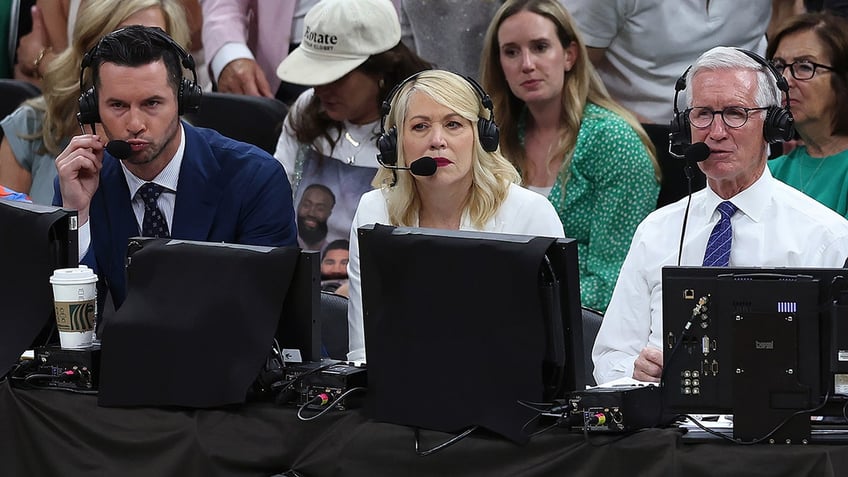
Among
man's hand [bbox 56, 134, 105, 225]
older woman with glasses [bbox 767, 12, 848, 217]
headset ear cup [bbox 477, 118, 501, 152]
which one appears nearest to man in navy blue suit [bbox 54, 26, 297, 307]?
man's hand [bbox 56, 134, 105, 225]

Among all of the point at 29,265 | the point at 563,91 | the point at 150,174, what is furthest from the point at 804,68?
the point at 29,265

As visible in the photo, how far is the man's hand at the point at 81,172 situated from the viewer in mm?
3258

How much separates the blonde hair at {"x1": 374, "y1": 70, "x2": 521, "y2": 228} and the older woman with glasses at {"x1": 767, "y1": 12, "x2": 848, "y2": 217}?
95 cm

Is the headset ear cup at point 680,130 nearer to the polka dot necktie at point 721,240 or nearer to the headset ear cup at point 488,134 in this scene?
the polka dot necktie at point 721,240

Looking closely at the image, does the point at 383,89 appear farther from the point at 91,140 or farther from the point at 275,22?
the point at 91,140

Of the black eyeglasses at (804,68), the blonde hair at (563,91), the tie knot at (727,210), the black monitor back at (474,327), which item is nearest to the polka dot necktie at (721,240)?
the tie knot at (727,210)

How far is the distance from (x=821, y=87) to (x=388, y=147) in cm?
131

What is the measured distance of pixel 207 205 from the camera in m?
3.31

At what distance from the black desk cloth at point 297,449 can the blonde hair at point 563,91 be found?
1764mm

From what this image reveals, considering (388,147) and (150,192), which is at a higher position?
(388,147)

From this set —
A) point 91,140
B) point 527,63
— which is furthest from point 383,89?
point 91,140

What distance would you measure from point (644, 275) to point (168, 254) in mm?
1098

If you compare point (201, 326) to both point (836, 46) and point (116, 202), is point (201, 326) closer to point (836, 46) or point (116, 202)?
point (116, 202)

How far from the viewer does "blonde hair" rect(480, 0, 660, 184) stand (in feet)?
13.4
